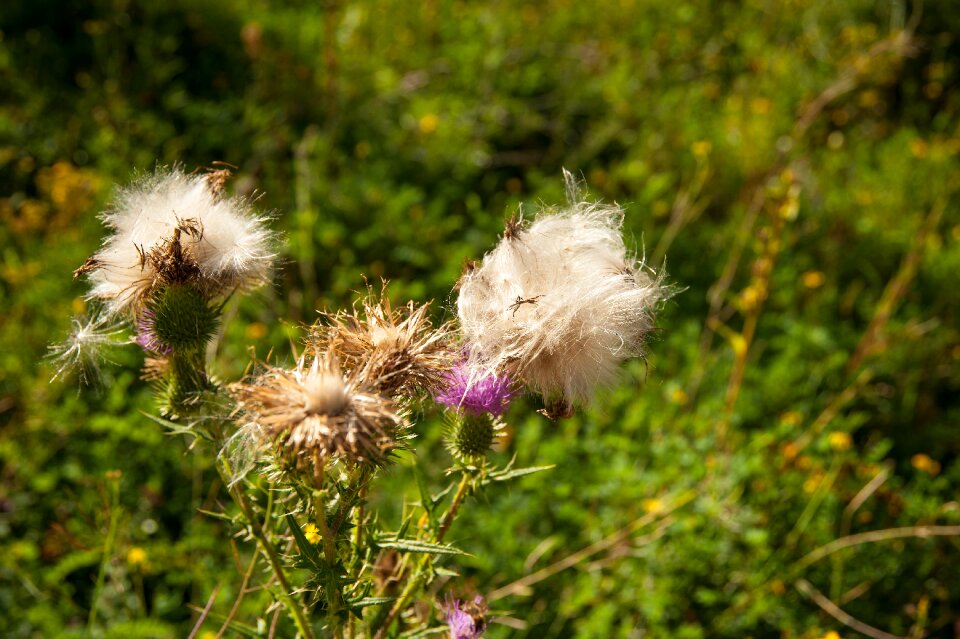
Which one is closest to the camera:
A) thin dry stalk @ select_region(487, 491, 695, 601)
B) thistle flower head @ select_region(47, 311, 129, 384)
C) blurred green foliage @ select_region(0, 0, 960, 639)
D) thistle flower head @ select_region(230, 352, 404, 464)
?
thistle flower head @ select_region(230, 352, 404, 464)

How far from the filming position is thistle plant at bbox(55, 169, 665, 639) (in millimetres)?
999

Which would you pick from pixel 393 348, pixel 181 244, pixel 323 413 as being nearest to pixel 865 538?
pixel 393 348

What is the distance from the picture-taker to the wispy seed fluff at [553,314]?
1108 mm

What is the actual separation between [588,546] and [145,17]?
3415 millimetres

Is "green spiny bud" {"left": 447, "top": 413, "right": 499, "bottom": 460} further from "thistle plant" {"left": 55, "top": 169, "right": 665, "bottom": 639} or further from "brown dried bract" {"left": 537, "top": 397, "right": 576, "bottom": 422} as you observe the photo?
"brown dried bract" {"left": 537, "top": 397, "right": 576, "bottom": 422}

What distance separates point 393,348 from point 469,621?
1.45ft

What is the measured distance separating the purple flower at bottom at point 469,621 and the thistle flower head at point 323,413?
361mm

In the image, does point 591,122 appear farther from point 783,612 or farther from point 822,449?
point 783,612

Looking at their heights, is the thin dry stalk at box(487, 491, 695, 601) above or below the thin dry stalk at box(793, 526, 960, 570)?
above

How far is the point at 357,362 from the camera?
1070mm

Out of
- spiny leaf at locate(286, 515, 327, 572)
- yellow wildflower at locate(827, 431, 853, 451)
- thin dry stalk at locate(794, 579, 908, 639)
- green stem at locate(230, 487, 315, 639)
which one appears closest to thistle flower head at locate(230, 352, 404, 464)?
spiny leaf at locate(286, 515, 327, 572)

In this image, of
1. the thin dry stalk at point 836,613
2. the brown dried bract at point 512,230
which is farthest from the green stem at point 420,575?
the thin dry stalk at point 836,613

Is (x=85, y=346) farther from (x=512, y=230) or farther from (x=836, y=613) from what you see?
(x=836, y=613)

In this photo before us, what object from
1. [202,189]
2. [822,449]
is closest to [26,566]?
[202,189]
